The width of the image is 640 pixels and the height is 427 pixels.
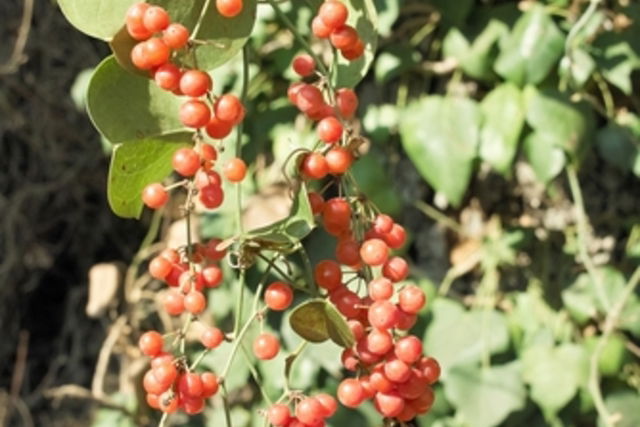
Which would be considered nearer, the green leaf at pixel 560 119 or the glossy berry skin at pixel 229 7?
the glossy berry skin at pixel 229 7

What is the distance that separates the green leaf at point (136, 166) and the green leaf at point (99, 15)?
0.07 metres

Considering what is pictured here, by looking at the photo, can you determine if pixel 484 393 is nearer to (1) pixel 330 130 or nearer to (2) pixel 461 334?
(2) pixel 461 334

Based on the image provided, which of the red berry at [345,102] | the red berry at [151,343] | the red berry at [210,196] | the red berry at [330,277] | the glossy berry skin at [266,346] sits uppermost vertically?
the red berry at [345,102]

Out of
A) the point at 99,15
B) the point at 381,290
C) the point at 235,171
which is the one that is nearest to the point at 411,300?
the point at 381,290

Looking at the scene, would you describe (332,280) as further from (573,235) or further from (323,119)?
(573,235)

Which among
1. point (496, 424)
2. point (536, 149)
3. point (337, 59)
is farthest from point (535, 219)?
point (337, 59)

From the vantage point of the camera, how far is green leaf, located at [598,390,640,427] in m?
1.32

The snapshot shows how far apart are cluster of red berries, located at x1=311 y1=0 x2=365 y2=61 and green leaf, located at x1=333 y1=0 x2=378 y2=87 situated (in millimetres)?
63

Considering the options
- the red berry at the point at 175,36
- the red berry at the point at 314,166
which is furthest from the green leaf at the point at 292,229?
the red berry at the point at 175,36

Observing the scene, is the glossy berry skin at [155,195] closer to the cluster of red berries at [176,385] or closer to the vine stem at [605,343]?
the cluster of red berries at [176,385]

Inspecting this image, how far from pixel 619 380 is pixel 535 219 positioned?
0.73 feet

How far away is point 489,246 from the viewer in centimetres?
142

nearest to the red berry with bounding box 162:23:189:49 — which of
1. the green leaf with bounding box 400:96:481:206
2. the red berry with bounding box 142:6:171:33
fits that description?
the red berry with bounding box 142:6:171:33

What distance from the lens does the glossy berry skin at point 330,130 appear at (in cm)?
66
